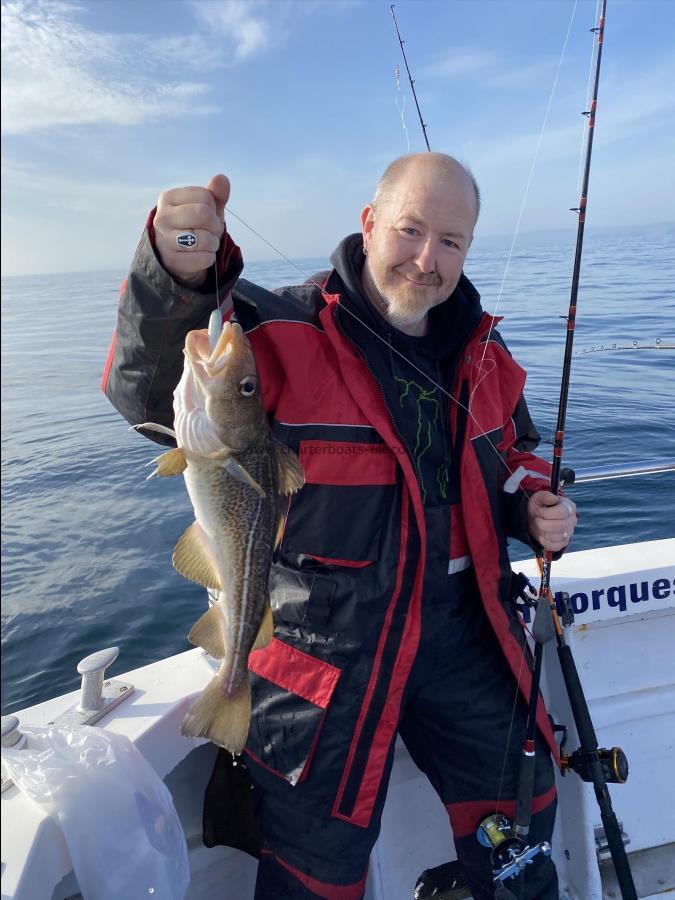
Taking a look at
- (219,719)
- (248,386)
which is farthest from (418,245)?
(219,719)

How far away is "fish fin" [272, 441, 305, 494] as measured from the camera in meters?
2.08

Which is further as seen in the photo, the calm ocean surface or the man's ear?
the calm ocean surface

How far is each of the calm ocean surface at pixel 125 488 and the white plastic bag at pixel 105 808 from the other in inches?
21.4

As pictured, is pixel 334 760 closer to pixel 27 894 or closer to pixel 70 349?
pixel 27 894

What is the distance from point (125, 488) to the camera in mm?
7332

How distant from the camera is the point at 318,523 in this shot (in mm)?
2299

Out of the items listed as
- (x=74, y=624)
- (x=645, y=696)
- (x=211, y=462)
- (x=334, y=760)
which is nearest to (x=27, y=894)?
(x=334, y=760)

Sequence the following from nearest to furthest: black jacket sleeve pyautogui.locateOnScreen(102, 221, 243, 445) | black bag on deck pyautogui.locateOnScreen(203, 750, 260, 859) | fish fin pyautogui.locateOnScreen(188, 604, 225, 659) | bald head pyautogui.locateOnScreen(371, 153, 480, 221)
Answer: black jacket sleeve pyautogui.locateOnScreen(102, 221, 243, 445) < fish fin pyautogui.locateOnScreen(188, 604, 225, 659) < black bag on deck pyautogui.locateOnScreen(203, 750, 260, 859) < bald head pyautogui.locateOnScreen(371, 153, 480, 221)

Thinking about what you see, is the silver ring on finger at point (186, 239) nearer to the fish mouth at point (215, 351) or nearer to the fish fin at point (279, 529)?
the fish mouth at point (215, 351)

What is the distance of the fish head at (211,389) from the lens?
1.89m

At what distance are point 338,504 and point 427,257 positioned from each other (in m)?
1.07

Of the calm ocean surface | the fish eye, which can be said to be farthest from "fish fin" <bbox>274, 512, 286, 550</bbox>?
the calm ocean surface

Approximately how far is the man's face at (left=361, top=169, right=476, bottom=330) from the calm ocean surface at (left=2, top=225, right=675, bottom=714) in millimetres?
901

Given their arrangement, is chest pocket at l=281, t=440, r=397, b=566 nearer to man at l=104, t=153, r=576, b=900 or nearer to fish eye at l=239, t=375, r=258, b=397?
man at l=104, t=153, r=576, b=900
